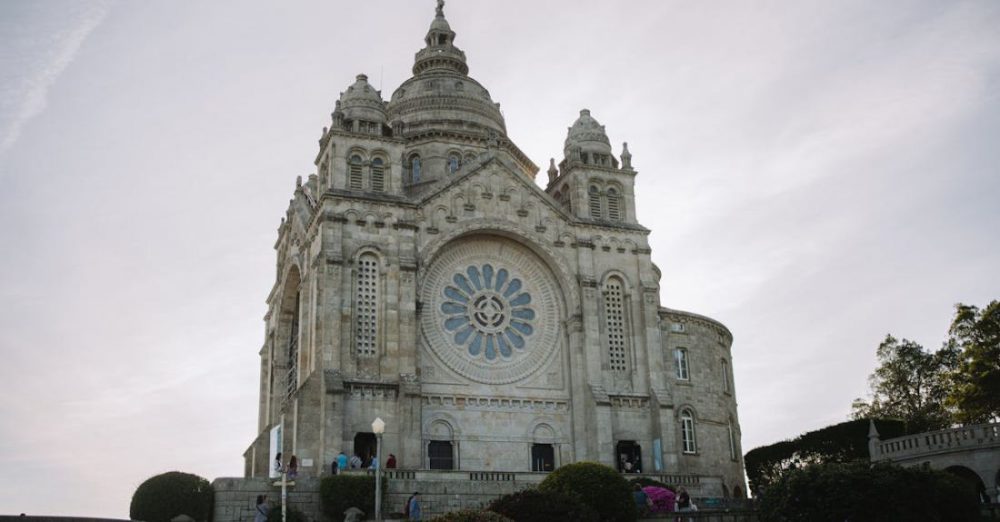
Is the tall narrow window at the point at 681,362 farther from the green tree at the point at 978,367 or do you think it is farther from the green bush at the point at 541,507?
the green bush at the point at 541,507

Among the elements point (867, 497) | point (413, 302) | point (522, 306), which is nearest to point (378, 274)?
point (413, 302)

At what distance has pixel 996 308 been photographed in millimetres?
46750

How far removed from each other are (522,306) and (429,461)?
28.5 ft

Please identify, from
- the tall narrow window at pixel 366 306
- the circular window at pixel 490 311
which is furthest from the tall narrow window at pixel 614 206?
the tall narrow window at pixel 366 306

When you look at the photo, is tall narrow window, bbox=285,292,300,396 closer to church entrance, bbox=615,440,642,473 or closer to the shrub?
church entrance, bbox=615,440,642,473

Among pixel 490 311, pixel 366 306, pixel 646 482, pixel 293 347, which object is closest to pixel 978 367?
pixel 646 482

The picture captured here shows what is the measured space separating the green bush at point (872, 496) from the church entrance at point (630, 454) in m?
16.5

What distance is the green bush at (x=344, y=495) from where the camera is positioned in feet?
113

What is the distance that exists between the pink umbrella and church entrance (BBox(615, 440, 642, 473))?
9.65 meters

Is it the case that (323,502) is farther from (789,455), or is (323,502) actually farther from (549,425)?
(789,455)

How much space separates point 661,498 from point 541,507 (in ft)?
28.0

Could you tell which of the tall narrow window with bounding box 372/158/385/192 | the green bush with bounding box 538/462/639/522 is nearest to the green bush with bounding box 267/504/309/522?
the green bush with bounding box 538/462/639/522

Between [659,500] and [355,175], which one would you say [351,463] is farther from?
[355,175]

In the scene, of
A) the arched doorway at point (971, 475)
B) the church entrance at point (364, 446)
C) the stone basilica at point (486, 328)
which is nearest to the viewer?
the arched doorway at point (971, 475)
